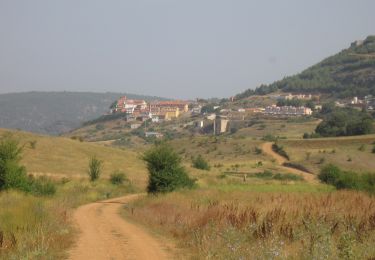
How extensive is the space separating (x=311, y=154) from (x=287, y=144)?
13278mm

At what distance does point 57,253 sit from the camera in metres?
12.7

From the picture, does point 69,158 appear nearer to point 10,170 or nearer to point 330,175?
point 330,175

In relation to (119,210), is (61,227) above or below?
above

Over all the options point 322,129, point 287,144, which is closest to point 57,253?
point 287,144

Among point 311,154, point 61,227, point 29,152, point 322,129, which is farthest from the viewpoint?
point 322,129

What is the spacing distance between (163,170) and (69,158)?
3244 centimetres

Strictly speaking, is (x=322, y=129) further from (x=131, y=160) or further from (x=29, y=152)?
(x=29, y=152)

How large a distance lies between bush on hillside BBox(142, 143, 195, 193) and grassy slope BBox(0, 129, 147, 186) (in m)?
15.1

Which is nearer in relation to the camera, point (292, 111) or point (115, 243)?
point (115, 243)

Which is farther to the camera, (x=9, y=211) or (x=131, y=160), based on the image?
(x=131, y=160)

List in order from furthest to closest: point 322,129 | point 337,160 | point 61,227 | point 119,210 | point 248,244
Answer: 1. point 322,129
2. point 337,160
3. point 119,210
4. point 61,227
5. point 248,244

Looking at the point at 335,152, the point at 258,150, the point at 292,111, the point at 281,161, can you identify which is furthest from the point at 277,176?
the point at 292,111

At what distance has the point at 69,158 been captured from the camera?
213ft

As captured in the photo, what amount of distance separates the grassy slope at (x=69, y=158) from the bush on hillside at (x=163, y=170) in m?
15.1
